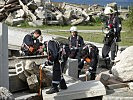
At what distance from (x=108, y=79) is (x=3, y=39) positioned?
9.60 ft

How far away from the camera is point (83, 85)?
880 centimetres

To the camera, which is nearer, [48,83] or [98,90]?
[98,90]

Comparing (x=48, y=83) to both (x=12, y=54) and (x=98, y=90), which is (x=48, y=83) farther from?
(x=12, y=54)

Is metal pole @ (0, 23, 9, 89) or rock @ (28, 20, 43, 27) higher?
metal pole @ (0, 23, 9, 89)

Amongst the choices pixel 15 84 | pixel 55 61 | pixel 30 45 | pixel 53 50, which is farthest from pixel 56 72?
pixel 30 45

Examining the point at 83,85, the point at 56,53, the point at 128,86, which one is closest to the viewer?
the point at 56,53

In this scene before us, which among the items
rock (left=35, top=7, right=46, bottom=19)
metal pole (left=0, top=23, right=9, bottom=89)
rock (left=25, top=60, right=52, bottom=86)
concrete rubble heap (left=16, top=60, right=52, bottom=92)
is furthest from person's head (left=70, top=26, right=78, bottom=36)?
rock (left=35, top=7, right=46, bottom=19)

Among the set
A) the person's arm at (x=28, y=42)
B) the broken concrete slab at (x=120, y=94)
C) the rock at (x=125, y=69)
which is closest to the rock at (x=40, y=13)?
the person's arm at (x=28, y=42)

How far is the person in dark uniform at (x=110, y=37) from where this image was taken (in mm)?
12359

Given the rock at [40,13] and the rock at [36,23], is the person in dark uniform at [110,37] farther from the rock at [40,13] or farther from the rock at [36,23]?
the rock at [40,13]

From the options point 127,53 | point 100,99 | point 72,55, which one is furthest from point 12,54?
point 100,99

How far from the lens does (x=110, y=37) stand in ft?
41.4

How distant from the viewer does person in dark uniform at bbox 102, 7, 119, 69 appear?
12.4 metres

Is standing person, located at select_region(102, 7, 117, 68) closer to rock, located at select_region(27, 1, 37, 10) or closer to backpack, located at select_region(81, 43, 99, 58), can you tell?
backpack, located at select_region(81, 43, 99, 58)
